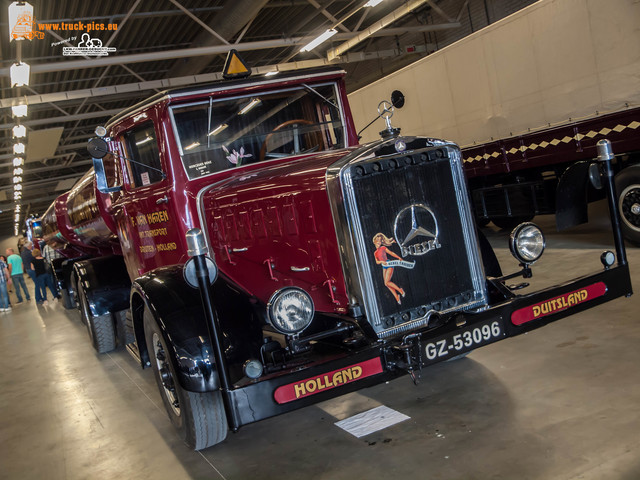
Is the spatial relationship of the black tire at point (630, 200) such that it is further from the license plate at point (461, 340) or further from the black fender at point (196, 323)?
the black fender at point (196, 323)

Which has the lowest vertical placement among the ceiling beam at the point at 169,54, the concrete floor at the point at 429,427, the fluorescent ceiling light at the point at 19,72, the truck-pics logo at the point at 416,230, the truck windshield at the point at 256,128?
the concrete floor at the point at 429,427

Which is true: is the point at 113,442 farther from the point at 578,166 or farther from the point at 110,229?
the point at 578,166

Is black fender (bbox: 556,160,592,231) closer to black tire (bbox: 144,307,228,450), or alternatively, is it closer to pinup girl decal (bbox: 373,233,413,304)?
pinup girl decal (bbox: 373,233,413,304)

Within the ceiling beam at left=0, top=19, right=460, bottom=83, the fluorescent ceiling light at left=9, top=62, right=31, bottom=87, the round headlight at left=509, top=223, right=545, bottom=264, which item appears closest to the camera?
the round headlight at left=509, top=223, right=545, bottom=264

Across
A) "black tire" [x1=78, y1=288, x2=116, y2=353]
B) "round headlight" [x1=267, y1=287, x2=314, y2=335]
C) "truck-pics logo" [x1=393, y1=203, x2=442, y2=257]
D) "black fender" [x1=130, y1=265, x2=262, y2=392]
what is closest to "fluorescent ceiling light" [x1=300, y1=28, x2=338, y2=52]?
"black tire" [x1=78, y1=288, x2=116, y2=353]

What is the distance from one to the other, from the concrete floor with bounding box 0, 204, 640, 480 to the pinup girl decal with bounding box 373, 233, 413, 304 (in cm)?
80

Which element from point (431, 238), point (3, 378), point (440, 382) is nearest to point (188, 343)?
point (431, 238)

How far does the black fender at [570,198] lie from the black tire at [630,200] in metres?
2.20

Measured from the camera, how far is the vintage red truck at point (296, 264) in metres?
2.95

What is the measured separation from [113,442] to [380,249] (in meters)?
2.28

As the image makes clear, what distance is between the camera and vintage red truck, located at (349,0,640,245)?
680 centimetres

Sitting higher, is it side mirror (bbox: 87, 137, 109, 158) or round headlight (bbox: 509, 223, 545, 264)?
side mirror (bbox: 87, 137, 109, 158)

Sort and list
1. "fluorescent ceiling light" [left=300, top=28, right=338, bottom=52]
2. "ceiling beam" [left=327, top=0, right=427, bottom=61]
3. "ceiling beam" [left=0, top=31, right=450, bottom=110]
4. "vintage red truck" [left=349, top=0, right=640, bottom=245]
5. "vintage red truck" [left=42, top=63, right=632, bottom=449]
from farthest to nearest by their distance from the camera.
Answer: "ceiling beam" [left=0, top=31, right=450, bottom=110] < "ceiling beam" [left=327, top=0, right=427, bottom=61] < "fluorescent ceiling light" [left=300, top=28, right=338, bottom=52] < "vintage red truck" [left=349, top=0, right=640, bottom=245] < "vintage red truck" [left=42, top=63, right=632, bottom=449]

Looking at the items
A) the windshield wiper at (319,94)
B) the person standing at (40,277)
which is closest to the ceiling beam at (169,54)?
the person standing at (40,277)
